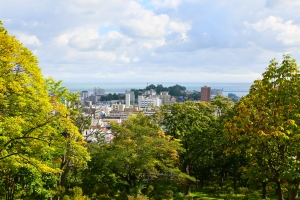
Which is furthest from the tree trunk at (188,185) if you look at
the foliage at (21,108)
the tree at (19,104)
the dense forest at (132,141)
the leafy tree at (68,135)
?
the tree at (19,104)

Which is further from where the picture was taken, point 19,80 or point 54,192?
point 54,192

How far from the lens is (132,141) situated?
53.3ft

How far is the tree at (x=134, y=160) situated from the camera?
1558cm

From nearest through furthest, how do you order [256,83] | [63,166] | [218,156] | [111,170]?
[256,83], [63,166], [111,170], [218,156]

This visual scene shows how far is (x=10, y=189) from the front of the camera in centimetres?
1416

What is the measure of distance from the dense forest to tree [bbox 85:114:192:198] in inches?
2.1

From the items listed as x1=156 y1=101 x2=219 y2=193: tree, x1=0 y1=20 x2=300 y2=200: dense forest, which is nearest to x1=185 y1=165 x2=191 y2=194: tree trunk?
x1=156 y1=101 x2=219 y2=193: tree

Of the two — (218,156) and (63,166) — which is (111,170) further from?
(218,156)

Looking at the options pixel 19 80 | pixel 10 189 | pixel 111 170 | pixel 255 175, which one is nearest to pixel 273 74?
pixel 255 175

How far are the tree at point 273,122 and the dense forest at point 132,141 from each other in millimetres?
34

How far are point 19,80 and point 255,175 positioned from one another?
8733mm

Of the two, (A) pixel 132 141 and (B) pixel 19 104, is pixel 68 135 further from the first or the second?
(B) pixel 19 104

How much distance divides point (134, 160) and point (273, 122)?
7070mm

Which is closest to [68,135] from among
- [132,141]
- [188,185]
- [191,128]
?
[132,141]
